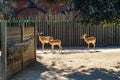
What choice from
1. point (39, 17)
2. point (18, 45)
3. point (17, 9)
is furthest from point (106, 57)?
point (17, 9)

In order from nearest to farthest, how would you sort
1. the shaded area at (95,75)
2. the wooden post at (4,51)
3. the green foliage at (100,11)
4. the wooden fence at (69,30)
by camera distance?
the wooden post at (4,51) < the green foliage at (100,11) < the shaded area at (95,75) < the wooden fence at (69,30)

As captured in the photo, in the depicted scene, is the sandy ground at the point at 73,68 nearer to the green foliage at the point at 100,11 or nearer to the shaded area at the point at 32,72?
the shaded area at the point at 32,72

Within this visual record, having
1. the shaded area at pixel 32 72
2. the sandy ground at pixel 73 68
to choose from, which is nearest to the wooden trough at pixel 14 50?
the shaded area at pixel 32 72

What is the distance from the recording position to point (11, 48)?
10.8 m

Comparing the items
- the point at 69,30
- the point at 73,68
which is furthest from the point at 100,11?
the point at 69,30

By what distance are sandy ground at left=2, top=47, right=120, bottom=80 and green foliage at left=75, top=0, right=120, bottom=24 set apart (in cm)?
186

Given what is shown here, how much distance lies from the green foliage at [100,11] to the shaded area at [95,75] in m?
1.80

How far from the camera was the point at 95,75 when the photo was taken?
1219 centimetres

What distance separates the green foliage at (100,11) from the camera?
11.1m

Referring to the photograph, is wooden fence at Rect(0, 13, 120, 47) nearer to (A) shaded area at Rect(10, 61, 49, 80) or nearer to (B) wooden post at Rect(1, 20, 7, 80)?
(A) shaded area at Rect(10, 61, 49, 80)

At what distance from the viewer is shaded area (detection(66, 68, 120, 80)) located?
11.7 m

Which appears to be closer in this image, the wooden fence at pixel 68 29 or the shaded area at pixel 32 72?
the shaded area at pixel 32 72

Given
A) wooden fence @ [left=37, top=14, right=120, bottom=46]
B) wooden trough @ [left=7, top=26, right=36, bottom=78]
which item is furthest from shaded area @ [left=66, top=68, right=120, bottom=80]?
wooden fence @ [left=37, top=14, right=120, bottom=46]

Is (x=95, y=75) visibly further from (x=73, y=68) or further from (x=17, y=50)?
(x=17, y=50)
